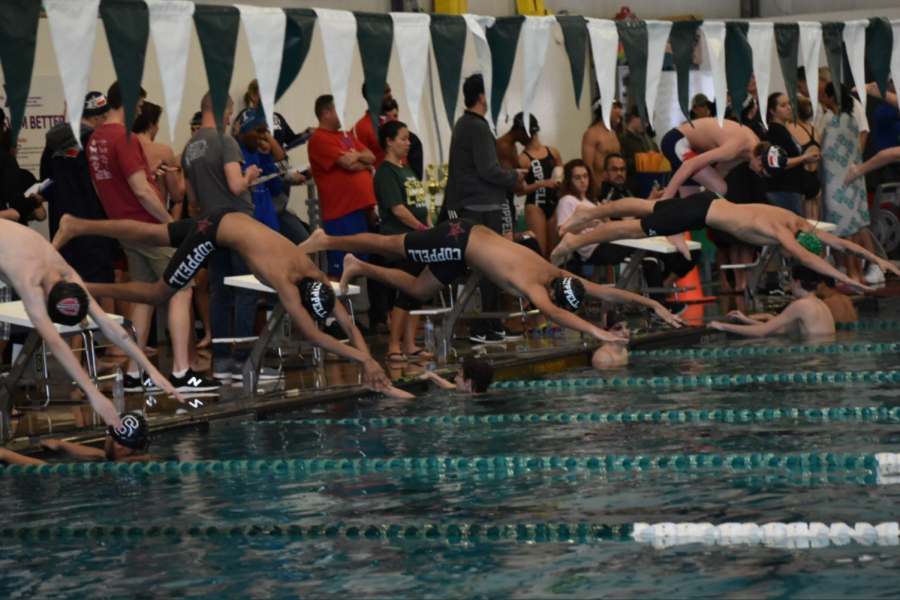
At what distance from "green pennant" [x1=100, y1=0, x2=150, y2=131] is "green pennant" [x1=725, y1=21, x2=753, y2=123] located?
4.25 metres

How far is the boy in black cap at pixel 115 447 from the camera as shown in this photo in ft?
18.9

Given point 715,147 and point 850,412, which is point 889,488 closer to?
point 850,412

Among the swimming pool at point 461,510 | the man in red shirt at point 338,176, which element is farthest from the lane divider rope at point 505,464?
the man in red shirt at point 338,176

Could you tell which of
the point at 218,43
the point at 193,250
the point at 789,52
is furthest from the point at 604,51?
the point at 193,250

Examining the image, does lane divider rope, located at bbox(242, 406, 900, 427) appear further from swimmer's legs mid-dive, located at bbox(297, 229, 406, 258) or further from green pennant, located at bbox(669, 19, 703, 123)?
green pennant, located at bbox(669, 19, 703, 123)

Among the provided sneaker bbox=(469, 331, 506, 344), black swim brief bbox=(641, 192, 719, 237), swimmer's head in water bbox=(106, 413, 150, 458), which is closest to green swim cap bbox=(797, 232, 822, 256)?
black swim brief bbox=(641, 192, 719, 237)

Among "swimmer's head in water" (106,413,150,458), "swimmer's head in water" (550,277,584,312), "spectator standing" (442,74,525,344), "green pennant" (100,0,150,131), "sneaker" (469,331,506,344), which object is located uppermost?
"green pennant" (100,0,150,131)

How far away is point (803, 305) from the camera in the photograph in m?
9.44

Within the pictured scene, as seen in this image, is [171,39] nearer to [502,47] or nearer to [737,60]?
[502,47]

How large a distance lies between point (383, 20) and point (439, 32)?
377 millimetres

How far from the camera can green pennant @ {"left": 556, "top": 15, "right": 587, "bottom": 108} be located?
27.7 ft

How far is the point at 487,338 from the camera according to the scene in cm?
1002

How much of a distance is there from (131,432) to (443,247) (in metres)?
2.80

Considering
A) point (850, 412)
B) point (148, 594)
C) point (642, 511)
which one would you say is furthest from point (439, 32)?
point (148, 594)
